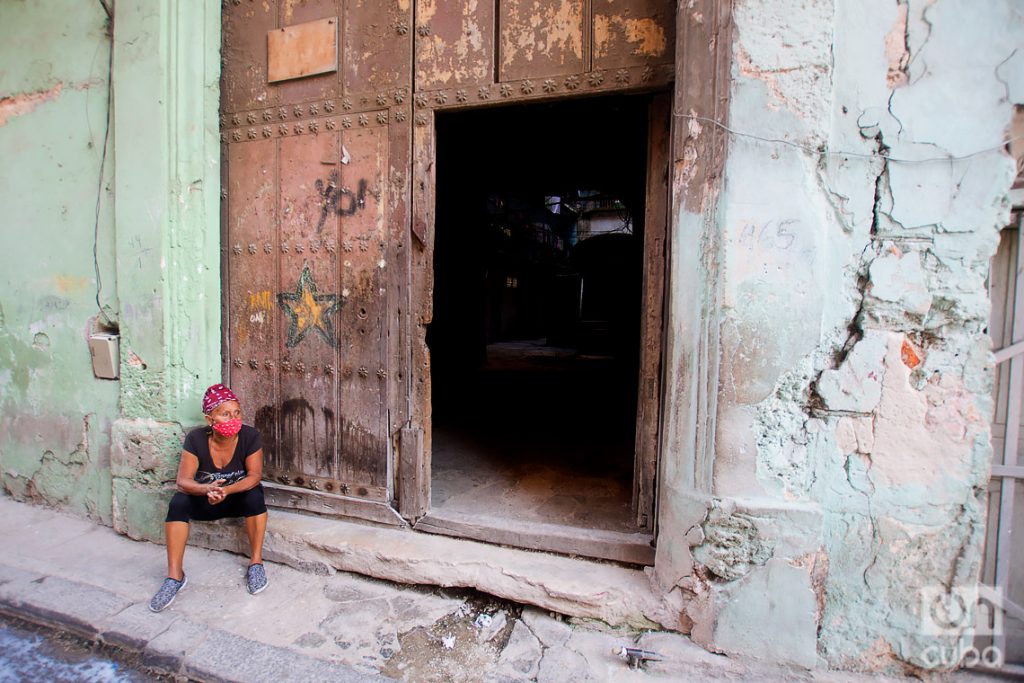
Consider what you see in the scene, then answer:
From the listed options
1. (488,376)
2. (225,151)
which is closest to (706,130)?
(225,151)

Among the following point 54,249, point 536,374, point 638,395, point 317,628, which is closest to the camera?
point 317,628

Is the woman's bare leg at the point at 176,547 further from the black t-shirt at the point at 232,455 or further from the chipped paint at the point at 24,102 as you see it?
the chipped paint at the point at 24,102

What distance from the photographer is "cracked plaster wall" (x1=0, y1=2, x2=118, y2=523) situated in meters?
3.11

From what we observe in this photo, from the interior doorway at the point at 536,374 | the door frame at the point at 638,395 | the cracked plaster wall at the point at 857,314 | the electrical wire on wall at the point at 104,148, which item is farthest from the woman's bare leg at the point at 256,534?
the cracked plaster wall at the point at 857,314

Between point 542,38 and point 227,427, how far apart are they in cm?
256

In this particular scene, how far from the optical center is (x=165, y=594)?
2.39 meters

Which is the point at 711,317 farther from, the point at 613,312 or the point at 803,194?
the point at 613,312

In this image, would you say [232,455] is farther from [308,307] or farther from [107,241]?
[107,241]

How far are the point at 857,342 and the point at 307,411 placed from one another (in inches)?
110

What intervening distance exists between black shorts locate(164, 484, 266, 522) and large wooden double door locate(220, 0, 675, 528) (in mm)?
322

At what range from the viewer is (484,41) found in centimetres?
259

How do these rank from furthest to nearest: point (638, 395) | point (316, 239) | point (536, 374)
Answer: point (536, 374) < point (316, 239) < point (638, 395)

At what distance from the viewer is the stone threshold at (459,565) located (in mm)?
2199

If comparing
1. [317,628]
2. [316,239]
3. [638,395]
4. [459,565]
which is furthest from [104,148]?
[638,395]
